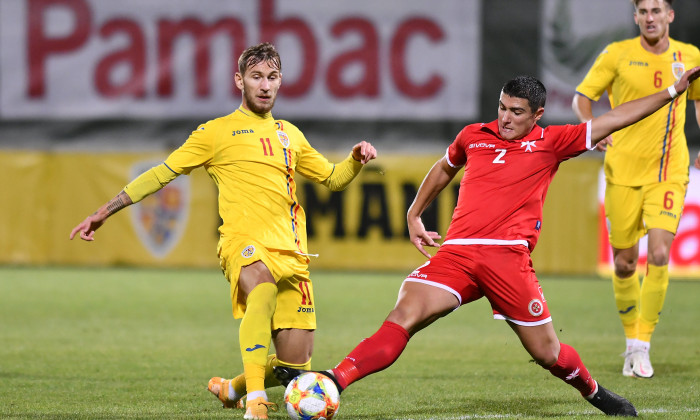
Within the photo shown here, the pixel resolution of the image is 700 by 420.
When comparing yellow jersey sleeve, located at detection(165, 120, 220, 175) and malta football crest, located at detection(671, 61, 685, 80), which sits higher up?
malta football crest, located at detection(671, 61, 685, 80)

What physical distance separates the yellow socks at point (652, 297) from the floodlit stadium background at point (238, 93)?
768 cm

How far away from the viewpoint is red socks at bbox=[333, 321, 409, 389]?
462 centimetres

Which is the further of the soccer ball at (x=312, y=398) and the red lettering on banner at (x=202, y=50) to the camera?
the red lettering on banner at (x=202, y=50)

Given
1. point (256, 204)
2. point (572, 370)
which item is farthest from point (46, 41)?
point (572, 370)

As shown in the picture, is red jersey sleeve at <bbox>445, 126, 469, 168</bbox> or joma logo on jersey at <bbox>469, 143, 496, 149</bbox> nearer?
joma logo on jersey at <bbox>469, 143, 496, 149</bbox>

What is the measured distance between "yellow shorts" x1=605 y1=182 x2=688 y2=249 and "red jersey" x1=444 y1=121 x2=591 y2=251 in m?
1.93

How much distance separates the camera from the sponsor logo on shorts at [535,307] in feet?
16.2

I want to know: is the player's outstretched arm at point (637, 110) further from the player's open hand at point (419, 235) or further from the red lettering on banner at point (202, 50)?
the red lettering on banner at point (202, 50)

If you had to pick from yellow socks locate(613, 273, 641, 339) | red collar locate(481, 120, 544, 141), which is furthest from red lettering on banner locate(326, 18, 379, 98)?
red collar locate(481, 120, 544, 141)

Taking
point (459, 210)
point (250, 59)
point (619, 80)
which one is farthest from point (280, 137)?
point (619, 80)

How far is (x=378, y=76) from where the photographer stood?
15.7m

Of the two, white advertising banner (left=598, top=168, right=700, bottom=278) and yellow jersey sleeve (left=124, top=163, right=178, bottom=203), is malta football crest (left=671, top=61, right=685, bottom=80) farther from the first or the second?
white advertising banner (left=598, top=168, right=700, bottom=278)

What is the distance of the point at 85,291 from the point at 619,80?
7054 millimetres

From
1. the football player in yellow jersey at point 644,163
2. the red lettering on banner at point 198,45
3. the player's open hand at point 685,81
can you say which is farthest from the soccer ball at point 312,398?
the red lettering on banner at point 198,45
